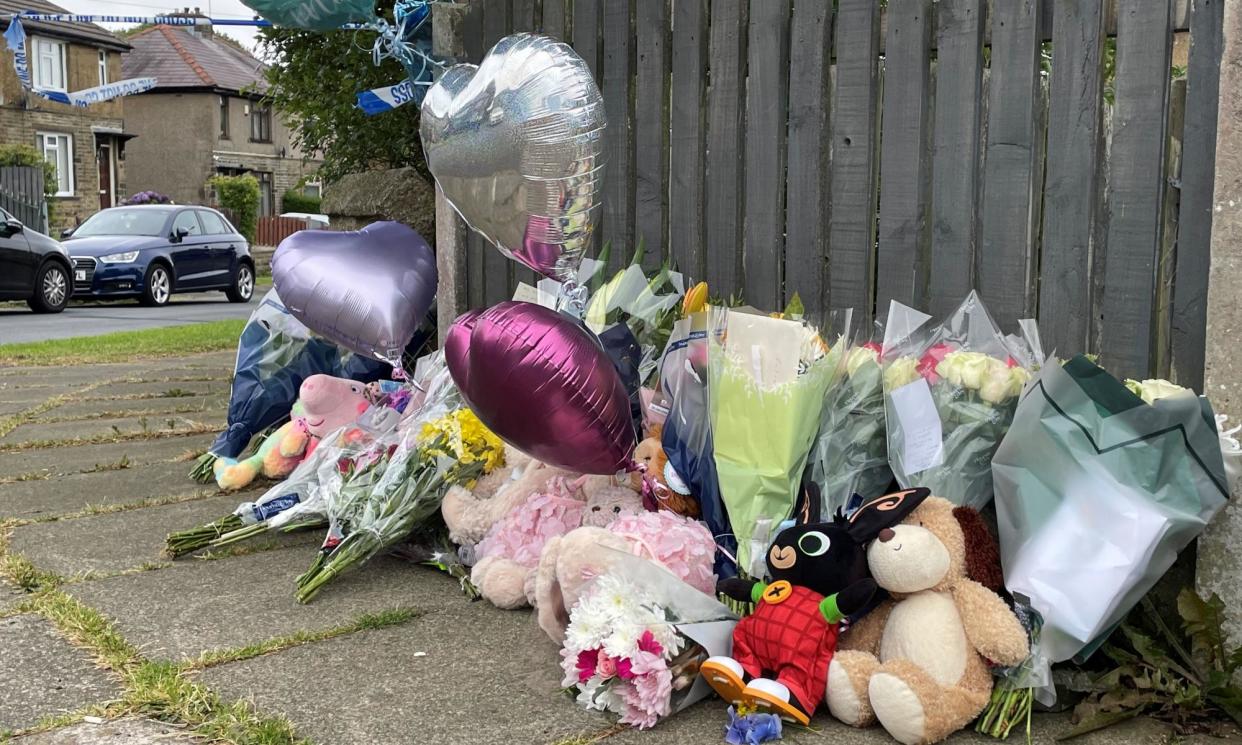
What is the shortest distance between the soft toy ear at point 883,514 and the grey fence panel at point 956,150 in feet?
2.60

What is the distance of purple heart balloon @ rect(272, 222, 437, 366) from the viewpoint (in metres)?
4.00

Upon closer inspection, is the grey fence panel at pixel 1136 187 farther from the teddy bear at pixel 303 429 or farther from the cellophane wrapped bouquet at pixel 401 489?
the teddy bear at pixel 303 429

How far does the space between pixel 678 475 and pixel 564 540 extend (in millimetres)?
456

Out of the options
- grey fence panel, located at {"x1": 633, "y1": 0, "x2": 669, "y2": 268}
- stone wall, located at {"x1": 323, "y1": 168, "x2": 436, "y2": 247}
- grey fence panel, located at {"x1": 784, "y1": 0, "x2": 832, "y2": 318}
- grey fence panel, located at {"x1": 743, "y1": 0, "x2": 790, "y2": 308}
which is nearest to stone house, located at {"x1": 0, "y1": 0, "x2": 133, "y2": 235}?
stone wall, located at {"x1": 323, "y1": 168, "x2": 436, "y2": 247}

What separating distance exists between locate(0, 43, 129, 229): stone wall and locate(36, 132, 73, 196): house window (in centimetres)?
13

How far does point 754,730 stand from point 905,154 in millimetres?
1631

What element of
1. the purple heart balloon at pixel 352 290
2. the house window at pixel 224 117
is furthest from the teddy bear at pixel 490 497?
the house window at pixel 224 117

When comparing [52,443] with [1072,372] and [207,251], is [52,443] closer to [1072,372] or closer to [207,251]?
[1072,372]

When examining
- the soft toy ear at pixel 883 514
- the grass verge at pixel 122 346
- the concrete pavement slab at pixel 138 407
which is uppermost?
the soft toy ear at pixel 883 514

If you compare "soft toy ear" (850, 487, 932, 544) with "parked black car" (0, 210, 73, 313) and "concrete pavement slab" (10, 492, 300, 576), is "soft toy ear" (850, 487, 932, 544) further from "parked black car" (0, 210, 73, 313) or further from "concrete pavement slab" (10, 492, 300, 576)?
"parked black car" (0, 210, 73, 313)

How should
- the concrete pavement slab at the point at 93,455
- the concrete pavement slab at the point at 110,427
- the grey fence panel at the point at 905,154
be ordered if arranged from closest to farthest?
the grey fence panel at the point at 905,154 → the concrete pavement slab at the point at 93,455 → the concrete pavement slab at the point at 110,427

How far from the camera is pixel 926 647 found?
7.35ft

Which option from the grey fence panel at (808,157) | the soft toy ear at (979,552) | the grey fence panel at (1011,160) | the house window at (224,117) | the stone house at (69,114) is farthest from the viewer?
the house window at (224,117)

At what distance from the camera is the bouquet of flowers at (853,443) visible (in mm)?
2734
